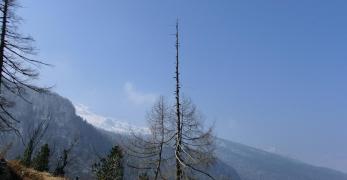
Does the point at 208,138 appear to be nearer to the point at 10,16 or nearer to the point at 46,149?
the point at 10,16

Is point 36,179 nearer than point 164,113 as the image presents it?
Yes

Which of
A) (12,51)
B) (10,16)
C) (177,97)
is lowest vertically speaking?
(177,97)

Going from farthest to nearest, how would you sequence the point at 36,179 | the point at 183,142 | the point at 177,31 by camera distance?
the point at 177,31 < the point at 183,142 < the point at 36,179

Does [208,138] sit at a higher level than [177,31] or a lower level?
lower

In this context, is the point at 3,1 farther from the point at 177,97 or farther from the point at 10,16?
the point at 177,97

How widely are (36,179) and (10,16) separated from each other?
9442 mm

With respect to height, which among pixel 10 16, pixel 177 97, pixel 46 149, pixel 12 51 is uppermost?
pixel 10 16

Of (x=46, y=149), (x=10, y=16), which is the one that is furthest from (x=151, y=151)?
(x=46, y=149)

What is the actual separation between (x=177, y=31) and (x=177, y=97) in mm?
4226

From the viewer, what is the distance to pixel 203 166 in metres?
26.4

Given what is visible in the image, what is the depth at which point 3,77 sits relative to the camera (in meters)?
23.8

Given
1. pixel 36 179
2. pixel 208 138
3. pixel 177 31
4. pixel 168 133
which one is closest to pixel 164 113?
pixel 168 133

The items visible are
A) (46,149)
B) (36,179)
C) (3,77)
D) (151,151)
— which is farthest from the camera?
(46,149)

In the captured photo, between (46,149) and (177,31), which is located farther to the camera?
(46,149)
